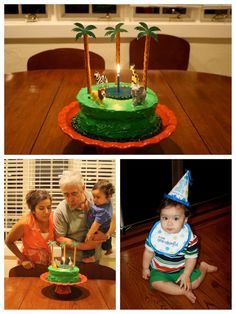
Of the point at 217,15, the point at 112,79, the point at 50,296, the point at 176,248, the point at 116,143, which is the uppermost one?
the point at 217,15

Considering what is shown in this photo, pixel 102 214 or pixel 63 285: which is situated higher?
pixel 102 214

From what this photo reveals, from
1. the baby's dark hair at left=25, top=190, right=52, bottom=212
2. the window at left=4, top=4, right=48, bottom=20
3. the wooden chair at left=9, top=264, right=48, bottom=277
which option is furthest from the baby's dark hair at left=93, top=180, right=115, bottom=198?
the window at left=4, top=4, right=48, bottom=20

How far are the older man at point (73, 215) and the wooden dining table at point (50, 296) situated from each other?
0.23 feet

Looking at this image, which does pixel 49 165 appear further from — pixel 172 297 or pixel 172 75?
pixel 172 75

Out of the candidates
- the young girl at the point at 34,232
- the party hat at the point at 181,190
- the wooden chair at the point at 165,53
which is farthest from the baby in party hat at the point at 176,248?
the wooden chair at the point at 165,53

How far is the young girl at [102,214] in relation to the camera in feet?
3.12

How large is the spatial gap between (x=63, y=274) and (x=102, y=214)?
0.16m

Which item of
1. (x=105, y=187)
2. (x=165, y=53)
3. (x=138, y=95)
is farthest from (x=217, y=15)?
(x=105, y=187)

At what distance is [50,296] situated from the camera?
0.98 meters

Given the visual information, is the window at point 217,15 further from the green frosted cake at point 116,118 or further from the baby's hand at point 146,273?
the baby's hand at point 146,273

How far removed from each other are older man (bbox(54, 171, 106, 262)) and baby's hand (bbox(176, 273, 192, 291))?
0.63 feet

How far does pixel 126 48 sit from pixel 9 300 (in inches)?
64.9

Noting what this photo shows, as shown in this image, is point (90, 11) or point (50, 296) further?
point (90, 11)

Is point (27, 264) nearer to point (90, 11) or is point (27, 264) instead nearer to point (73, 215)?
point (73, 215)
